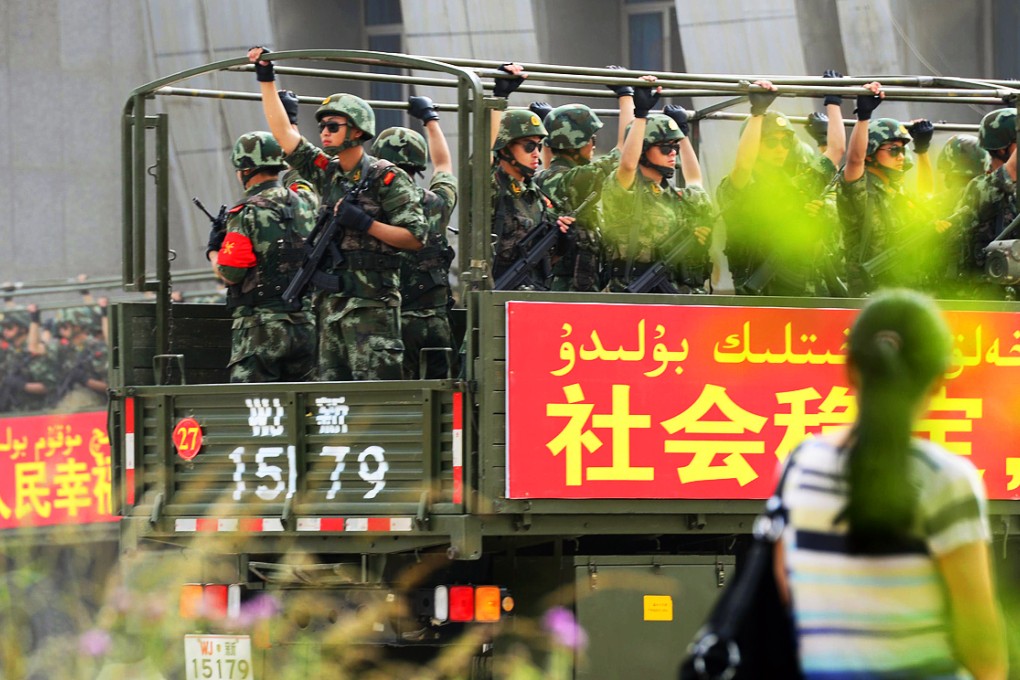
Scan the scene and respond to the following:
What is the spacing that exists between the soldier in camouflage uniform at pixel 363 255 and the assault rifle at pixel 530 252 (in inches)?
20.2

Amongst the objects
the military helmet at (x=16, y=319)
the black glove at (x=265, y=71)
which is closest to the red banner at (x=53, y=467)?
the military helmet at (x=16, y=319)

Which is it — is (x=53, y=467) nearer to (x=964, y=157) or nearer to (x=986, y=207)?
(x=964, y=157)

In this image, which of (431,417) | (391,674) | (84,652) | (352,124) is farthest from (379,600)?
(84,652)

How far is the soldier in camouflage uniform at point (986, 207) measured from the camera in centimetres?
859

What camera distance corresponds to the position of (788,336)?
721 cm

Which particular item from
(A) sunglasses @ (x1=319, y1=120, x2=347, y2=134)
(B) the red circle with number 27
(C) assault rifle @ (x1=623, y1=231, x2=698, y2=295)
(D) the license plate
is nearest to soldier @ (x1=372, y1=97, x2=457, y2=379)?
(A) sunglasses @ (x1=319, y1=120, x2=347, y2=134)

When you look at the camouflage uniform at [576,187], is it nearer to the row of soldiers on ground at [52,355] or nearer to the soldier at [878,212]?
the soldier at [878,212]

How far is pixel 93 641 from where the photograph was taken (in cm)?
447

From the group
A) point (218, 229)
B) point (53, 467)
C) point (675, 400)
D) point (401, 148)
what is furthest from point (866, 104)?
point (53, 467)

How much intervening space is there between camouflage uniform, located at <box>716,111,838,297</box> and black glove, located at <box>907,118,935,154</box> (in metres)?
0.98

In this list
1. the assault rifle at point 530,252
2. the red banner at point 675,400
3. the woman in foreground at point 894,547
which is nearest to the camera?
the woman in foreground at point 894,547

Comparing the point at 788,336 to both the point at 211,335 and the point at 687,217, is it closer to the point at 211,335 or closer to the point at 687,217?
the point at 687,217

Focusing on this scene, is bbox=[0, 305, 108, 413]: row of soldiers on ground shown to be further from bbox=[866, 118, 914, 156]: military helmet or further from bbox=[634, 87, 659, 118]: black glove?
bbox=[634, 87, 659, 118]: black glove

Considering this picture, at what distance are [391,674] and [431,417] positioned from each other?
Answer: 1.21 m
